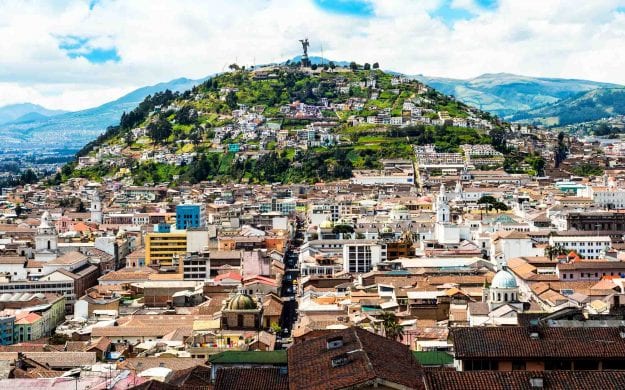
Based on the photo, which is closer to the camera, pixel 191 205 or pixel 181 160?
pixel 191 205

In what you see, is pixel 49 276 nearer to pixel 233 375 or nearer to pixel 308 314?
pixel 308 314

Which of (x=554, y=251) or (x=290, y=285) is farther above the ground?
(x=554, y=251)

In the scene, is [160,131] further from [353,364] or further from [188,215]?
[353,364]

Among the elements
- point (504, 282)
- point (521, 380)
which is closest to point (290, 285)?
point (504, 282)

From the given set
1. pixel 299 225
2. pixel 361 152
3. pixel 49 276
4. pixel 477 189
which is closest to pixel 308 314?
pixel 49 276

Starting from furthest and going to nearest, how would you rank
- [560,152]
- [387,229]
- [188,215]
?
1. [560,152]
2. [188,215]
3. [387,229]

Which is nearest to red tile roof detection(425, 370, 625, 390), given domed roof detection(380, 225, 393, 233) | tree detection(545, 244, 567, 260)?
tree detection(545, 244, 567, 260)

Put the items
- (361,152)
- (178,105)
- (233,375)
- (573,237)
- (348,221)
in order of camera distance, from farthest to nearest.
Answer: (178,105), (361,152), (348,221), (573,237), (233,375)
